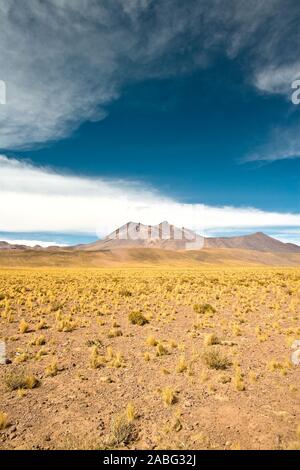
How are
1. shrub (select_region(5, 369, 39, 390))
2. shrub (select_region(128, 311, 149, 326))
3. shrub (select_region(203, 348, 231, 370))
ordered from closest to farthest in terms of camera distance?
shrub (select_region(5, 369, 39, 390)) < shrub (select_region(203, 348, 231, 370)) < shrub (select_region(128, 311, 149, 326))

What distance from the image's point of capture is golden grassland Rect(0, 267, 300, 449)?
24.5 ft

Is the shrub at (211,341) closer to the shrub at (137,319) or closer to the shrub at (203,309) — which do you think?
the shrub at (137,319)

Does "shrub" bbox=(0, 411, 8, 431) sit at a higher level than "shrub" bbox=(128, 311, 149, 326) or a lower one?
lower

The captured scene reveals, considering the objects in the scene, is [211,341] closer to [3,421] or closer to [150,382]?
[150,382]

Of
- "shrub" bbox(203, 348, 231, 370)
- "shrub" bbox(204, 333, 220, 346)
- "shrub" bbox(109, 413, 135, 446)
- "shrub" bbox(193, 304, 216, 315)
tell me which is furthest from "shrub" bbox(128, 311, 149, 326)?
"shrub" bbox(109, 413, 135, 446)

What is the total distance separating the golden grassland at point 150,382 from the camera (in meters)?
7.46

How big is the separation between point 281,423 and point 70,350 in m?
8.41

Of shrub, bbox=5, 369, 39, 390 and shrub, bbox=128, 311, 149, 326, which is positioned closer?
shrub, bbox=5, 369, 39, 390

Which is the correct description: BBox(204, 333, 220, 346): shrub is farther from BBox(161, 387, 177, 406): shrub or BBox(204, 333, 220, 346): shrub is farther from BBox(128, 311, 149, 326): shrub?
BBox(161, 387, 177, 406): shrub

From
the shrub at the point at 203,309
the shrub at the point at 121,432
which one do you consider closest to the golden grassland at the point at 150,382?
the shrub at the point at 121,432

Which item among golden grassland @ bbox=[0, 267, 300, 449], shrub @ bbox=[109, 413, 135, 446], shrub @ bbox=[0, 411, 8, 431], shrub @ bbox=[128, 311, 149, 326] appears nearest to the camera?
shrub @ bbox=[109, 413, 135, 446]

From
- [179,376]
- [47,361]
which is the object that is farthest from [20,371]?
[179,376]

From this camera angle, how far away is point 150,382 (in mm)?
10445
